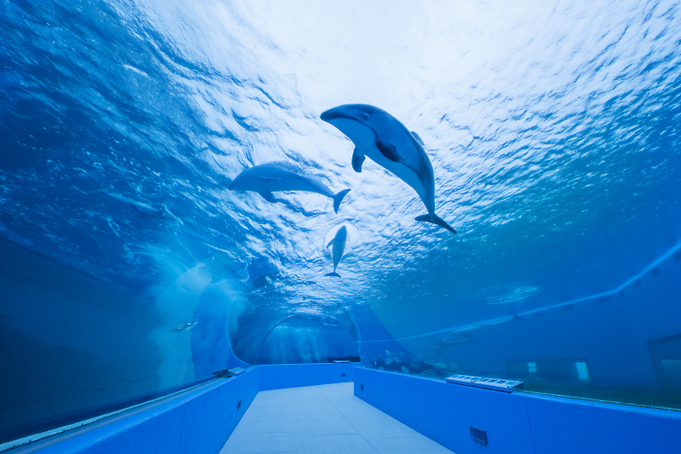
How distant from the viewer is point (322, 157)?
703 centimetres

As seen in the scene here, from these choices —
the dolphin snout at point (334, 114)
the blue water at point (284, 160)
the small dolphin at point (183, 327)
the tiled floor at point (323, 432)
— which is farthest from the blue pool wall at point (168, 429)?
the small dolphin at point (183, 327)

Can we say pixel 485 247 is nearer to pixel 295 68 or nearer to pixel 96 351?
pixel 295 68

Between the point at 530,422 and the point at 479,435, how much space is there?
1294 millimetres

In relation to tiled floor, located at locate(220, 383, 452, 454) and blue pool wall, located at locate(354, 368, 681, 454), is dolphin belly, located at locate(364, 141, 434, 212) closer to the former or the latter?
blue pool wall, located at locate(354, 368, 681, 454)

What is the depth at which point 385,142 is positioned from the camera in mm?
4707

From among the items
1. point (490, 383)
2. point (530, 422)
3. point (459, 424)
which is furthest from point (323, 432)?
point (530, 422)

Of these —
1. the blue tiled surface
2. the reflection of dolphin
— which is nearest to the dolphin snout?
the reflection of dolphin

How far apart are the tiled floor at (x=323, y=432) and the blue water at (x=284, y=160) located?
2032 millimetres

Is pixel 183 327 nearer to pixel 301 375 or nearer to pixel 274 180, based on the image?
pixel 301 375

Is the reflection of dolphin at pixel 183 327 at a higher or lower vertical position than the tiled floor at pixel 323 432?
higher

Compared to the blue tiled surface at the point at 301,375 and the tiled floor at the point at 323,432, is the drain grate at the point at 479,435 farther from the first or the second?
the blue tiled surface at the point at 301,375

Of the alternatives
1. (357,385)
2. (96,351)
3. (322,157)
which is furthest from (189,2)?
(357,385)

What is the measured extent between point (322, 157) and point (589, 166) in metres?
8.61

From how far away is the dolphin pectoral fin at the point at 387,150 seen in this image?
4.69 metres
